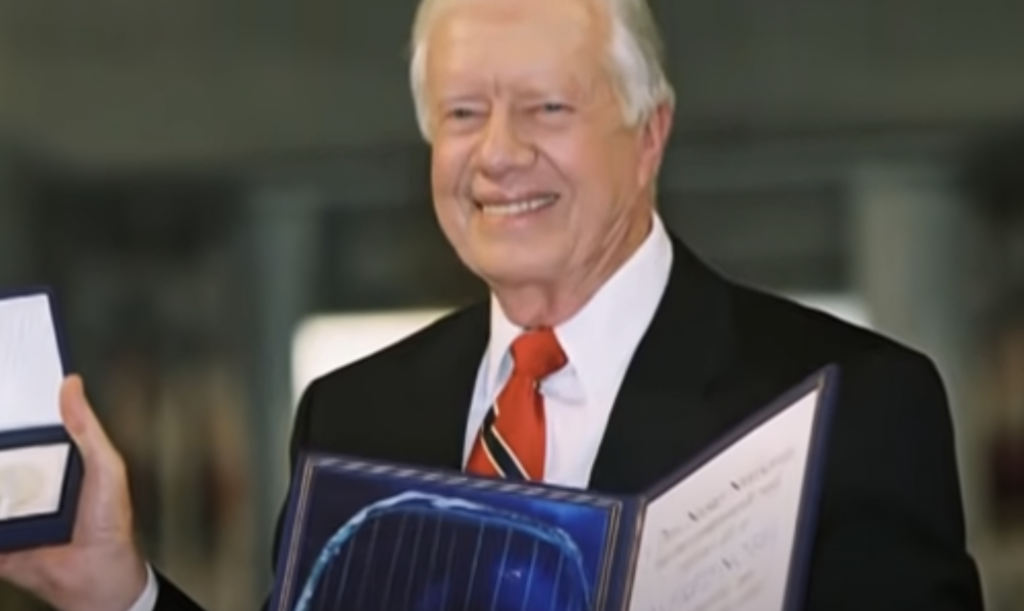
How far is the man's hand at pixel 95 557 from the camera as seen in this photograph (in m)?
1.50

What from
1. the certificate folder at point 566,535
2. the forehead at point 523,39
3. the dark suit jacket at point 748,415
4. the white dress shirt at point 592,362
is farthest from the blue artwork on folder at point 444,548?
the forehead at point 523,39

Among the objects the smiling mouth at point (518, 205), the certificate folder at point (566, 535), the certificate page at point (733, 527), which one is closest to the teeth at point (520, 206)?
the smiling mouth at point (518, 205)

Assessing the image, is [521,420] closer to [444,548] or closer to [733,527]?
[444,548]

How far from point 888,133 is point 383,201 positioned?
0.66 meters

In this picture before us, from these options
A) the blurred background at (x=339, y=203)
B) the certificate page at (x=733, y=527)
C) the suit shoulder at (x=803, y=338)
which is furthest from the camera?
the blurred background at (x=339, y=203)

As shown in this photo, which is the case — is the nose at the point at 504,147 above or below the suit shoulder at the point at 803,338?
above

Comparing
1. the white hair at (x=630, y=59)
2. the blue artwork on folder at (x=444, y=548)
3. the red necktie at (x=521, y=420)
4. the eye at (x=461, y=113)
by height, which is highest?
the white hair at (x=630, y=59)

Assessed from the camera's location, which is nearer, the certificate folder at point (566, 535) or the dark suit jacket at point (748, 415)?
the certificate folder at point (566, 535)

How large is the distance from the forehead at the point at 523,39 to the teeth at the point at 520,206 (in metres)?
0.10

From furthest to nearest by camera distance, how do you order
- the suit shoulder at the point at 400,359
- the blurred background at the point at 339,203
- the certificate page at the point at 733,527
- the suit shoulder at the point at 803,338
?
1. the blurred background at the point at 339,203
2. the suit shoulder at the point at 400,359
3. the suit shoulder at the point at 803,338
4. the certificate page at the point at 733,527

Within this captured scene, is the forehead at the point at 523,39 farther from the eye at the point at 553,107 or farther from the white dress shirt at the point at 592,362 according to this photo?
the white dress shirt at the point at 592,362

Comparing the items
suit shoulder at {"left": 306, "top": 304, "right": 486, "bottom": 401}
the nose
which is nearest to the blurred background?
suit shoulder at {"left": 306, "top": 304, "right": 486, "bottom": 401}

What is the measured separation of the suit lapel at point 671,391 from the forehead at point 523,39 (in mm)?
213

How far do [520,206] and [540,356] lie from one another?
12 cm
